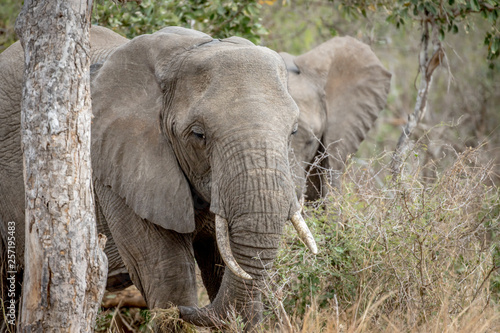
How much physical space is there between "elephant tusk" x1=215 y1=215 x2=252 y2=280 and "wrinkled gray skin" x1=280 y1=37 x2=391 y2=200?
155 centimetres

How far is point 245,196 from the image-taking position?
3.45m

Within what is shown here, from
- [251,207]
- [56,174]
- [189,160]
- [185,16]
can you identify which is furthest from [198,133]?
[185,16]

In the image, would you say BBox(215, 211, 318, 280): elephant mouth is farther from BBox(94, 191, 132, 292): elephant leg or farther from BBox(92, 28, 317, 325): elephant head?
BBox(94, 191, 132, 292): elephant leg

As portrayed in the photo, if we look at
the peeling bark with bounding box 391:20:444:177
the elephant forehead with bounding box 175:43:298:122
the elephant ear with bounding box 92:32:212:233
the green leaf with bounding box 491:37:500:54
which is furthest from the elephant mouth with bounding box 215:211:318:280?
the green leaf with bounding box 491:37:500:54

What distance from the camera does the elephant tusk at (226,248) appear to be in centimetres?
345

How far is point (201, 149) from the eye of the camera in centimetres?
378

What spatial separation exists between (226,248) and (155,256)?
2.31 feet

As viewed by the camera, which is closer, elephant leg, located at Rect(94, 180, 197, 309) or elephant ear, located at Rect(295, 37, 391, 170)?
elephant leg, located at Rect(94, 180, 197, 309)

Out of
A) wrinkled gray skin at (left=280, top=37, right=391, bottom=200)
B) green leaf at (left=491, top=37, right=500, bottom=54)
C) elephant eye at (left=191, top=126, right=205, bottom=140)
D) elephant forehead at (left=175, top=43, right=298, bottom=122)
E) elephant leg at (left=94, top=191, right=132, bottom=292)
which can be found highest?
elephant forehead at (left=175, top=43, right=298, bottom=122)

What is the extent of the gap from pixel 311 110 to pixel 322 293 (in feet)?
4.74

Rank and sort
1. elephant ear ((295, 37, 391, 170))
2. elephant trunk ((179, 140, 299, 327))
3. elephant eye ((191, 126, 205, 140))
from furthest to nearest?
1. elephant ear ((295, 37, 391, 170))
2. elephant eye ((191, 126, 205, 140))
3. elephant trunk ((179, 140, 299, 327))

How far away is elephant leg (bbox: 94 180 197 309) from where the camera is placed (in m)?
4.05

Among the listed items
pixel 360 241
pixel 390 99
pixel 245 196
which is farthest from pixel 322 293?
pixel 390 99

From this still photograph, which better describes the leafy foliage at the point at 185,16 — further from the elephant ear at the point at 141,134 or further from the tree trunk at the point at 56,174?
the tree trunk at the point at 56,174
